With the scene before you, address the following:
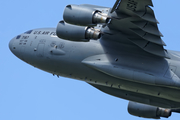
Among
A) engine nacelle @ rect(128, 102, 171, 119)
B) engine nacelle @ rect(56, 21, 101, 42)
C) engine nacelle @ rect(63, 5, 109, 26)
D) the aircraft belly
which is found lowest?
engine nacelle @ rect(128, 102, 171, 119)

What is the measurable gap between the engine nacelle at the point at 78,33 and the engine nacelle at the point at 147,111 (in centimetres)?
766

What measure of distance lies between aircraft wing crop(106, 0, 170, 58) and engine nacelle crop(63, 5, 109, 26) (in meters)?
0.61

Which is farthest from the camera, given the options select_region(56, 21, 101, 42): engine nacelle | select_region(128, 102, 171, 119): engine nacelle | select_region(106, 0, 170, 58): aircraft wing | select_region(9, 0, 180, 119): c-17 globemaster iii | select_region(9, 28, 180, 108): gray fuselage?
select_region(128, 102, 171, 119): engine nacelle

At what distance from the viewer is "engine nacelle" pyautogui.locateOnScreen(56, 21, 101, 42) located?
837 inches

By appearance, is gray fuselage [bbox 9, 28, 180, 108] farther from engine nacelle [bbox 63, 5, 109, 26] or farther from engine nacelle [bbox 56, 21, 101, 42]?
engine nacelle [bbox 63, 5, 109, 26]

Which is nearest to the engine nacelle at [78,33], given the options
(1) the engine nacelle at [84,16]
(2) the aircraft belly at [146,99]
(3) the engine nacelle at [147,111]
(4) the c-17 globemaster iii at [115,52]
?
(4) the c-17 globemaster iii at [115,52]

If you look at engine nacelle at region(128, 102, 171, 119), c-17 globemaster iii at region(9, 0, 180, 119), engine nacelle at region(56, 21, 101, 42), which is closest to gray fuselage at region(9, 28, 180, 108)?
c-17 globemaster iii at region(9, 0, 180, 119)

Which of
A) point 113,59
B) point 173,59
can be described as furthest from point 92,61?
point 173,59

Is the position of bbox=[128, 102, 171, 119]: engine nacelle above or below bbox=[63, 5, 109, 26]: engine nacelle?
below

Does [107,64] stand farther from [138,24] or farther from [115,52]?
[138,24]

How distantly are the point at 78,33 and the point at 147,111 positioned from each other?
8610mm

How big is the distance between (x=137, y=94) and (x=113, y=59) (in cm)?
342

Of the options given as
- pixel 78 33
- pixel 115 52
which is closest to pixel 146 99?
pixel 115 52

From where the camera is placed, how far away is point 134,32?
67.9 feet
